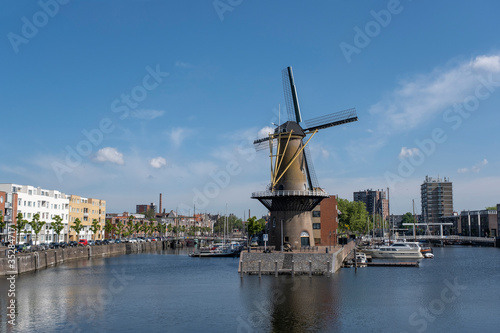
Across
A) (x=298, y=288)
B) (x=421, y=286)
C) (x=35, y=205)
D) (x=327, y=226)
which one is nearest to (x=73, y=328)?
(x=298, y=288)

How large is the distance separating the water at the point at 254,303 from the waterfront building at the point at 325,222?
2875cm

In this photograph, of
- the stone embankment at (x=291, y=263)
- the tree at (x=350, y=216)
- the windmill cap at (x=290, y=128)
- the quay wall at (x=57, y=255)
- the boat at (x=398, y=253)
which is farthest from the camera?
the tree at (x=350, y=216)

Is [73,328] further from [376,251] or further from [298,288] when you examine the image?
[376,251]

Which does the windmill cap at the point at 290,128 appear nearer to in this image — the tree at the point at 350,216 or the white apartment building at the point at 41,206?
the white apartment building at the point at 41,206

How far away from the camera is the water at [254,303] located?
4178 centimetres

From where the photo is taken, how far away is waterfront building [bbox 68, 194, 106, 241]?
527 feet

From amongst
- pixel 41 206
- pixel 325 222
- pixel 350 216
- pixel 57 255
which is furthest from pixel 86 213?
pixel 350 216

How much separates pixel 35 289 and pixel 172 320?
27863 mm

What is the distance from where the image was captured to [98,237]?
7062 inches

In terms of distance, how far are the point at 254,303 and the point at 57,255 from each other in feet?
211

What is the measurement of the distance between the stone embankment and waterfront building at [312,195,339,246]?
33700 mm

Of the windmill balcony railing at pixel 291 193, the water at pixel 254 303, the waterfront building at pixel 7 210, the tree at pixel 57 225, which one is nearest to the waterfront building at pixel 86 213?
the tree at pixel 57 225

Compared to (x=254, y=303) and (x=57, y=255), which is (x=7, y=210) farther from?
(x=254, y=303)

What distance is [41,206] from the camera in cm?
13938
